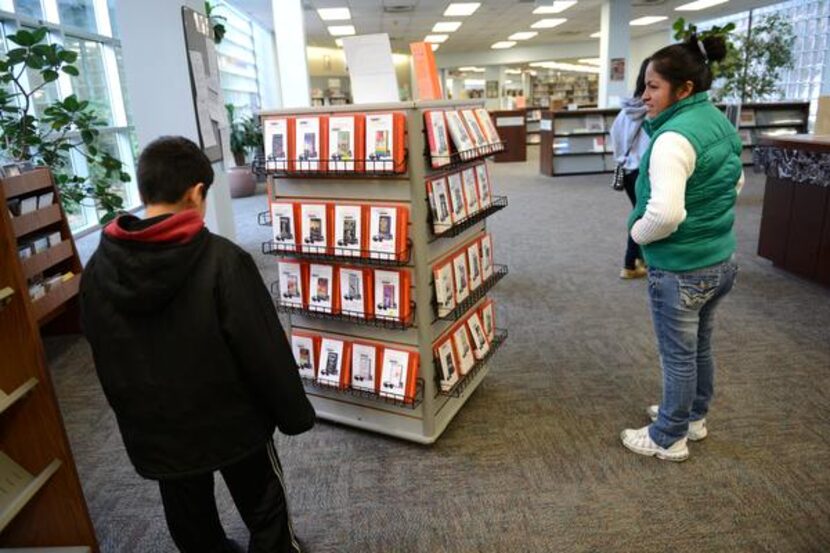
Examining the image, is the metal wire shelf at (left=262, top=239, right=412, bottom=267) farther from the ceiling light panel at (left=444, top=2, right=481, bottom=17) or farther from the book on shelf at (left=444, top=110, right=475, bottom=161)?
the ceiling light panel at (left=444, top=2, right=481, bottom=17)

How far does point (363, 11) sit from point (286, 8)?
587 cm

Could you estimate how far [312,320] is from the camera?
2340 mm

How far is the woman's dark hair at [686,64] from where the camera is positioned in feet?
5.61

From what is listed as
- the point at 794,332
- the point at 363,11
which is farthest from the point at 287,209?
the point at 363,11

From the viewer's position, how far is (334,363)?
2270mm

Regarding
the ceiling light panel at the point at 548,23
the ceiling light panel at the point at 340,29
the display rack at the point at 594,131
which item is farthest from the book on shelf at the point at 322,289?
the ceiling light panel at the point at 548,23

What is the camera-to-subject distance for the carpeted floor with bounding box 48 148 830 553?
182 cm

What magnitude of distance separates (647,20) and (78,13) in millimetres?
12255

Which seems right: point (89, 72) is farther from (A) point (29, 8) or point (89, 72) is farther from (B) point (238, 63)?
(B) point (238, 63)

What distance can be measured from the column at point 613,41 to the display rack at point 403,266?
966 cm

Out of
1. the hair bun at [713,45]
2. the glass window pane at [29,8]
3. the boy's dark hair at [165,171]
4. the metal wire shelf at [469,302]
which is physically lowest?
the metal wire shelf at [469,302]

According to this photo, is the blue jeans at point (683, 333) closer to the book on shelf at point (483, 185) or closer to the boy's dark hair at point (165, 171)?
the book on shelf at point (483, 185)

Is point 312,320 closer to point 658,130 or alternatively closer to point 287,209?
point 287,209

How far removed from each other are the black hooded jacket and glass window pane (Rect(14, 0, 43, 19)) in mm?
5377
